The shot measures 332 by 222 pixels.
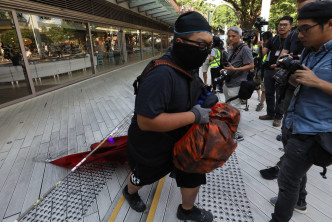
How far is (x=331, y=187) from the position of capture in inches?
93.7

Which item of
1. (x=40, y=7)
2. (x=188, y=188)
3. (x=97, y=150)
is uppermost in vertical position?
(x=40, y=7)

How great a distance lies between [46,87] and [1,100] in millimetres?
1724

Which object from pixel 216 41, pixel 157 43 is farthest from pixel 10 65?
pixel 157 43

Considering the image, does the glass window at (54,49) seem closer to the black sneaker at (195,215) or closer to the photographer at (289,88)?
the black sneaker at (195,215)

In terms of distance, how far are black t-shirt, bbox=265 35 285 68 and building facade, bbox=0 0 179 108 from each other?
7.25 metres

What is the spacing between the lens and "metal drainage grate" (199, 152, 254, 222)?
200 cm

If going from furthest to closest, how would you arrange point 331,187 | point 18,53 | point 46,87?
point 46,87, point 18,53, point 331,187

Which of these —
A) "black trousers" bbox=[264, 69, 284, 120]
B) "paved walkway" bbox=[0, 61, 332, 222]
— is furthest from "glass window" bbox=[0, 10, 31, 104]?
"black trousers" bbox=[264, 69, 284, 120]

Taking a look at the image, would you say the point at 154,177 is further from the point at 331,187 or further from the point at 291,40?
the point at 291,40

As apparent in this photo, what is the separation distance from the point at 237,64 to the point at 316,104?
2150 mm

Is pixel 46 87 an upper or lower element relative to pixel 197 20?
lower

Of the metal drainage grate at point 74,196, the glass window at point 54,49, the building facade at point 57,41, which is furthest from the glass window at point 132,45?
the metal drainage grate at point 74,196

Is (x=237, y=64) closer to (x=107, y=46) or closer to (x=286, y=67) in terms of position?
(x=286, y=67)

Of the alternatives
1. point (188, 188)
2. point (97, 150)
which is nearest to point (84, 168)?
point (97, 150)
